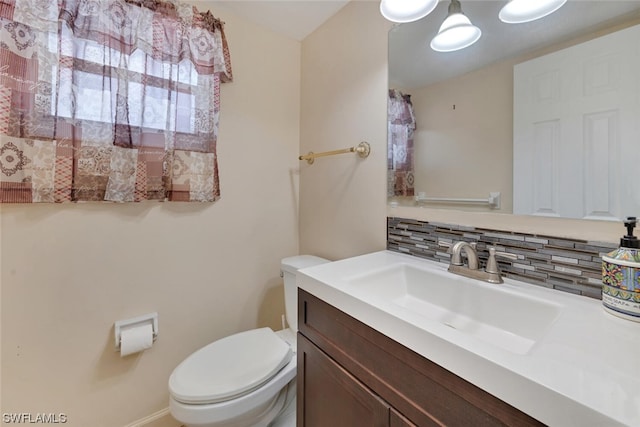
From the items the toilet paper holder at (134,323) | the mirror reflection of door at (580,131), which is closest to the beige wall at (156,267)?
the toilet paper holder at (134,323)

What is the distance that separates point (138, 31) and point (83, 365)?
1.54 metres

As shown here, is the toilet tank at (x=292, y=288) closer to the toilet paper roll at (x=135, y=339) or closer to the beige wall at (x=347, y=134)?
the beige wall at (x=347, y=134)

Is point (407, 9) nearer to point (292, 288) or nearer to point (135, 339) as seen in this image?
point (292, 288)

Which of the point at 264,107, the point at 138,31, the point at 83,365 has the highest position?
the point at 138,31

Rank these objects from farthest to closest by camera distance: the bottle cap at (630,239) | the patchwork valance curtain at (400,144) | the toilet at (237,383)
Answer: the patchwork valance curtain at (400,144) < the toilet at (237,383) < the bottle cap at (630,239)

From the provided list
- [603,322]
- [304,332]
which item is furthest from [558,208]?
[304,332]

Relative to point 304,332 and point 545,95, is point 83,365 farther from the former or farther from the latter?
point 545,95

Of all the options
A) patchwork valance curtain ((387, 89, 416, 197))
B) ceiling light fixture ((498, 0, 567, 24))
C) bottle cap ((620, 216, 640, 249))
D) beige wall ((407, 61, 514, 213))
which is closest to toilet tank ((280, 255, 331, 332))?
patchwork valance curtain ((387, 89, 416, 197))

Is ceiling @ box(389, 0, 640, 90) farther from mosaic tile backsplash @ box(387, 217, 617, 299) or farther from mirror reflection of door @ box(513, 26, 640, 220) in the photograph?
mosaic tile backsplash @ box(387, 217, 617, 299)

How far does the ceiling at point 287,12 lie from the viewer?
144cm

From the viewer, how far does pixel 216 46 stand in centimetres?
142

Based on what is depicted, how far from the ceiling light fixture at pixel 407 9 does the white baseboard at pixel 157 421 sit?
2169 mm

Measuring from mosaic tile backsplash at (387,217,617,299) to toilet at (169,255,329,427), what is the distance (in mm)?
807

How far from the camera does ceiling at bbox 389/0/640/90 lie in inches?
29.0
